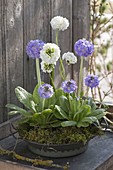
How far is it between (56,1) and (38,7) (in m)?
0.16

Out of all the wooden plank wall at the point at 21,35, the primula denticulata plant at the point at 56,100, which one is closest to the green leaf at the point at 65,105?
the primula denticulata plant at the point at 56,100

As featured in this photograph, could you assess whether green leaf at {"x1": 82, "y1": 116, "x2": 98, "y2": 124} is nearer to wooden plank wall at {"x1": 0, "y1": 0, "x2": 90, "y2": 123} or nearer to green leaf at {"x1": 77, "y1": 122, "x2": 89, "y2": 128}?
green leaf at {"x1": 77, "y1": 122, "x2": 89, "y2": 128}

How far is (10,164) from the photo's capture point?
1.74 meters

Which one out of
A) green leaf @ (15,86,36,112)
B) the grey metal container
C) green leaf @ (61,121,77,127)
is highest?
green leaf @ (15,86,36,112)

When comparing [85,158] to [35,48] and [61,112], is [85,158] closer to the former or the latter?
[61,112]

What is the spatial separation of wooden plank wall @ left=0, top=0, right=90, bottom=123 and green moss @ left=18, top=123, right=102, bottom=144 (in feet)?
0.72

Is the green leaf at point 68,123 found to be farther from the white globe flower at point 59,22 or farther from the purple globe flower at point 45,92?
the white globe flower at point 59,22

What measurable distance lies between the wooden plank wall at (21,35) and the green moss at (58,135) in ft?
0.72

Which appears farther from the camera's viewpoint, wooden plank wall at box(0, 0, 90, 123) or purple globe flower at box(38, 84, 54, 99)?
wooden plank wall at box(0, 0, 90, 123)

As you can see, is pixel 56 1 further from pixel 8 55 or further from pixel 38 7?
pixel 8 55

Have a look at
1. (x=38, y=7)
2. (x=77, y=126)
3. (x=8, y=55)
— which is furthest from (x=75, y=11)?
(x=77, y=126)

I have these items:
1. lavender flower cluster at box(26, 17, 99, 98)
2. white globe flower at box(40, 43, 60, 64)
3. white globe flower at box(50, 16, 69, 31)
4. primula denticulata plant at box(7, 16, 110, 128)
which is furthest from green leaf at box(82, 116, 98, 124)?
white globe flower at box(50, 16, 69, 31)

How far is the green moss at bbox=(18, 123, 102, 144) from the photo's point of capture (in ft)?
5.86

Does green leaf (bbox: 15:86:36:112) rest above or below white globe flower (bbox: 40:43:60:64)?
below
